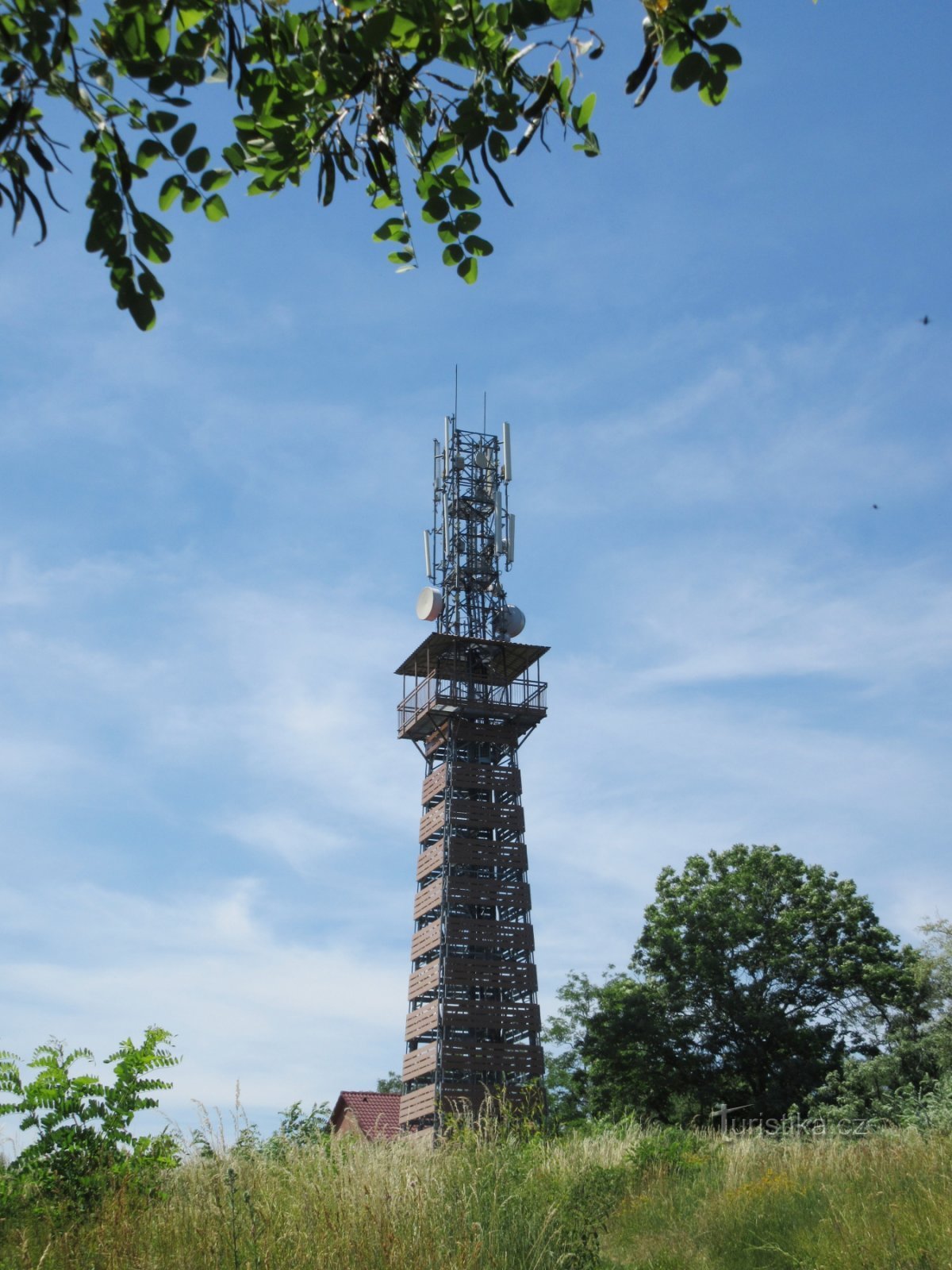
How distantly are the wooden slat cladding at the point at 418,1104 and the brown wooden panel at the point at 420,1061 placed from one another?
0.41 m

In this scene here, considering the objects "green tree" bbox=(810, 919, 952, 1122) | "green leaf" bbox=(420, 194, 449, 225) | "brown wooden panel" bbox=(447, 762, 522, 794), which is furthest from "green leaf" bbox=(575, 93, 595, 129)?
"brown wooden panel" bbox=(447, 762, 522, 794)

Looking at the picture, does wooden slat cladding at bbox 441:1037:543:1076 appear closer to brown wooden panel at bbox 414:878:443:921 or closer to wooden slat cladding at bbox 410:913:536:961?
wooden slat cladding at bbox 410:913:536:961

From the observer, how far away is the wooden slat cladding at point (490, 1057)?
32094 mm

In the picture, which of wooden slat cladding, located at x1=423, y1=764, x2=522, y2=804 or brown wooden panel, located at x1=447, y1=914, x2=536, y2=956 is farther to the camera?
wooden slat cladding, located at x1=423, y1=764, x2=522, y2=804

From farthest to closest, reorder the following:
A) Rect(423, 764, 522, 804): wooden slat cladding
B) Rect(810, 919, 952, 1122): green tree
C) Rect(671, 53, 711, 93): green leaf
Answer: Rect(423, 764, 522, 804): wooden slat cladding
Rect(810, 919, 952, 1122): green tree
Rect(671, 53, 711, 93): green leaf

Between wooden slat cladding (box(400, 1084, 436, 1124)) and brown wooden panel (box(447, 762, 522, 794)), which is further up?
brown wooden panel (box(447, 762, 522, 794))

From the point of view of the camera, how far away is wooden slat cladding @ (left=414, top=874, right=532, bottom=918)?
3381cm

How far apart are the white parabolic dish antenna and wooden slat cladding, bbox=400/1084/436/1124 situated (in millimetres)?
13439

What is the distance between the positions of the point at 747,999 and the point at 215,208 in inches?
1476

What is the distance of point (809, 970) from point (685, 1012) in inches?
162

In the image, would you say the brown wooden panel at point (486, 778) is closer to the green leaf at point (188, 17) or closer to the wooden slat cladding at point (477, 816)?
the wooden slat cladding at point (477, 816)

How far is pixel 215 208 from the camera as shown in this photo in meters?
4.29

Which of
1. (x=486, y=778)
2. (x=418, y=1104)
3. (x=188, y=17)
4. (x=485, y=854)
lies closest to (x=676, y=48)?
(x=188, y=17)

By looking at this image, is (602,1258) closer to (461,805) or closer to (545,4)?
(545,4)
